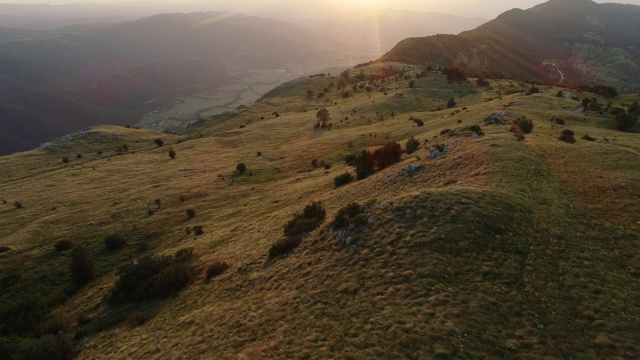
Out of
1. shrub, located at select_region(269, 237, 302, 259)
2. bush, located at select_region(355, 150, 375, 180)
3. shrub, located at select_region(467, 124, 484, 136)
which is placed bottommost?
shrub, located at select_region(269, 237, 302, 259)

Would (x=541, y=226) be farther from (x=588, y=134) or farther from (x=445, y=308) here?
→ (x=588, y=134)

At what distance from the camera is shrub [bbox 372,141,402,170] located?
153ft

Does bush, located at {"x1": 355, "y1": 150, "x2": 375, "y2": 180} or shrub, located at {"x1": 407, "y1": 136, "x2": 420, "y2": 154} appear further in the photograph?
shrub, located at {"x1": 407, "y1": 136, "x2": 420, "y2": 154}

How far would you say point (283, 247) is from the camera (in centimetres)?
3023

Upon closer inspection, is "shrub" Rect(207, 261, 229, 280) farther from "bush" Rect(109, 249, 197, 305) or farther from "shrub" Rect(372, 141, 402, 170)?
"shrub" Rect(372, 141, 402, 170)

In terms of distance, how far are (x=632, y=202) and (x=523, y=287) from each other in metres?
17.1

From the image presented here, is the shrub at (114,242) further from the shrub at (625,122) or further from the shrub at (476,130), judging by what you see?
the shrub at (625,122)

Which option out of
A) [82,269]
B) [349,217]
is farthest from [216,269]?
[82,269]

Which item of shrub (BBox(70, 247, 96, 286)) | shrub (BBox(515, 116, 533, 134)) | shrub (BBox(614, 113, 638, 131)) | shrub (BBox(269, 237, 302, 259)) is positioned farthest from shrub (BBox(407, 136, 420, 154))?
shrub (BBox(70, 247, 96, 286))

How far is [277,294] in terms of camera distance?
24.6m

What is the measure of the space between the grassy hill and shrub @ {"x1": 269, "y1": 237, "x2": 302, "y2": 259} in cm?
70

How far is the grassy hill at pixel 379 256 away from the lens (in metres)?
19.2

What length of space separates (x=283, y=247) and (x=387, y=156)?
22977mm

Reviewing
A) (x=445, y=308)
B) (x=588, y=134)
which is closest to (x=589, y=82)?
(x=588, y=134)
